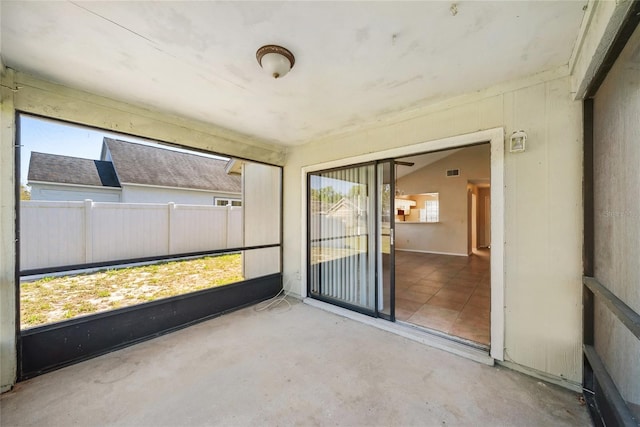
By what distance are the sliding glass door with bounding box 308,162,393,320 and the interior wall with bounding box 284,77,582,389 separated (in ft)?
3.94

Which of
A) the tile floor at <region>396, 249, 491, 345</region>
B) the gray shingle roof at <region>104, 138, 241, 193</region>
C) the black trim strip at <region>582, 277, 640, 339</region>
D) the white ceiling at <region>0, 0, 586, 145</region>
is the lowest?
the tile floor at <region>396, 249, 491, 345</region>

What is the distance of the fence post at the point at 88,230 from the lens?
9.34 feet

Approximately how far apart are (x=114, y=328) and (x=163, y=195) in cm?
607

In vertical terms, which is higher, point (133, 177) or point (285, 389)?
point (133, 177)

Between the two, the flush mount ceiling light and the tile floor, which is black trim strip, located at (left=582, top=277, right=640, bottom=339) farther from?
the flush mount ceiling light

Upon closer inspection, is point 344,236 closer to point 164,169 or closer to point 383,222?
point 383,222

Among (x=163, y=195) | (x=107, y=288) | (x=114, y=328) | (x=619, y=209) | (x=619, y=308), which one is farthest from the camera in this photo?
(x=163, y=195)

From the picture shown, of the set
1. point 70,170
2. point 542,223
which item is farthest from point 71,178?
point 542,223

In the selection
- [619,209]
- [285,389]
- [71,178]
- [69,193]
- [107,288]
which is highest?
[71,178]

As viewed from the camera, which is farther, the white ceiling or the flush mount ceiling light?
the flush mount ceiling light

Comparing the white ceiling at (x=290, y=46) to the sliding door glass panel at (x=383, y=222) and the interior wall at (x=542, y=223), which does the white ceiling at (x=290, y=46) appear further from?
the sliding door glass panel at (x=383, y=222)

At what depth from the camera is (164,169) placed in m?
7.98

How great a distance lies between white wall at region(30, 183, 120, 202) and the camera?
4206 mm

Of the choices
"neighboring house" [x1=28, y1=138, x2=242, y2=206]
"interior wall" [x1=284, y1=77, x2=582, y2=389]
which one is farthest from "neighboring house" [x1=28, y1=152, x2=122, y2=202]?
"interior wall" [x1=284, y1=77, x2=582, y2=389]
